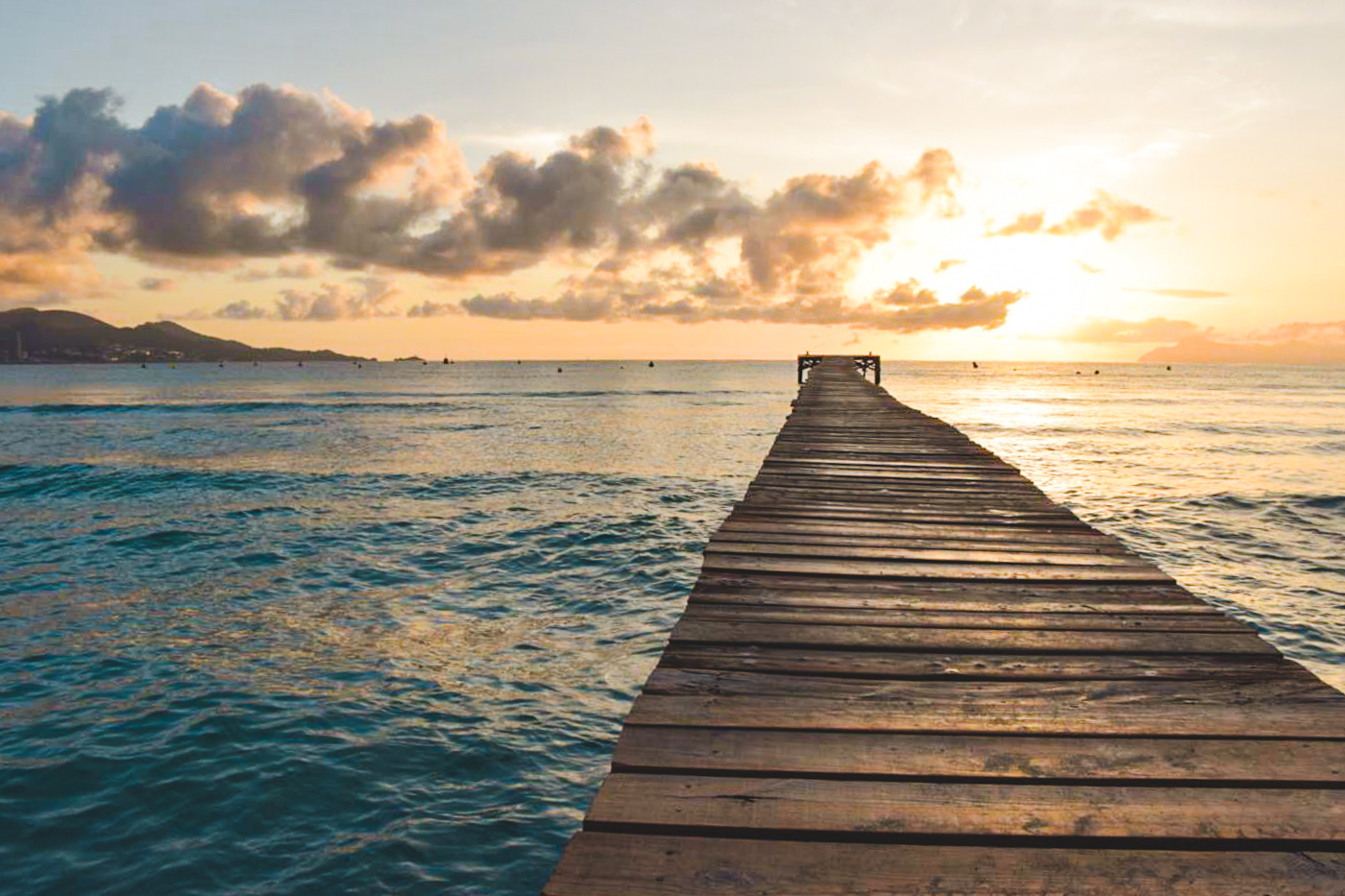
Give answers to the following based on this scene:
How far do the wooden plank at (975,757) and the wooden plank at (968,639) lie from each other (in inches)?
39.1

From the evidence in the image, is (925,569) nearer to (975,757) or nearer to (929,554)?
(929,554)

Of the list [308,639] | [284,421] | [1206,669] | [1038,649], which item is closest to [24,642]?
[308,639]

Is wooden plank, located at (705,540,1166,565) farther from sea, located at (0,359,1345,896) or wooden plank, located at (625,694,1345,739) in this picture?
wooden plank, located at (625,694,1345,739)

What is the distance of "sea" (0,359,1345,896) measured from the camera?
583cm

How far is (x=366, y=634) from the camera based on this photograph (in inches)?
391

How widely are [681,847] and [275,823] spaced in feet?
16.3

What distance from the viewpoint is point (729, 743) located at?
2.93 m

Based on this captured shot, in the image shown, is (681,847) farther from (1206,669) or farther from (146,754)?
(146,754)

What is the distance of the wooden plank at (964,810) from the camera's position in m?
2.41

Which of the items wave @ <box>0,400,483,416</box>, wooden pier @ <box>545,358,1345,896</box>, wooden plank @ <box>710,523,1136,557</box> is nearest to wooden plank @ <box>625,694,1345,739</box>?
wooden pier @ <box>545,358,1345,896</box>

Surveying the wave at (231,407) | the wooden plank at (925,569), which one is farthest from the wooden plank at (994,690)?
the wave at (231,407)

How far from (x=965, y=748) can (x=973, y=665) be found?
0.94 metres

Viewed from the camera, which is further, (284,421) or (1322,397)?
(1322,397)

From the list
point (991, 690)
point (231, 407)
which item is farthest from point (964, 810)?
point (231, 407)
